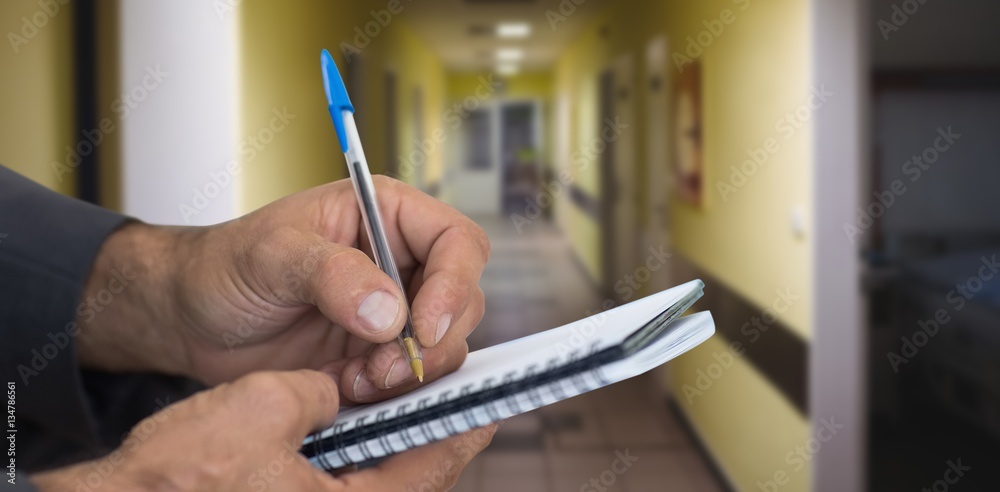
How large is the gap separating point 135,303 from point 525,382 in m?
0.37

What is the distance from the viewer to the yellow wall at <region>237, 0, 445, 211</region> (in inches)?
62.5

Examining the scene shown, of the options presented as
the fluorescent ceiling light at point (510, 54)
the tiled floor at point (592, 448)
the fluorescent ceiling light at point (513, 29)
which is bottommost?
the tiled floor at point (592, 448)

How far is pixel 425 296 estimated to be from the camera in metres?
0.49

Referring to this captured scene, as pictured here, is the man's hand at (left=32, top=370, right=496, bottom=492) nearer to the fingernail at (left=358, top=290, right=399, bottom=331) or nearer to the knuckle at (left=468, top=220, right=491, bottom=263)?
the fingernail at (left=358, top=290, right=399, bottom=331)

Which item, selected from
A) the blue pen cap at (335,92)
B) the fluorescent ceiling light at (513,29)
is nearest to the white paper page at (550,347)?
the blue pen cap at (335,92)

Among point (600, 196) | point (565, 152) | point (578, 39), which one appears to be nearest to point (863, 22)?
point (600, 196)

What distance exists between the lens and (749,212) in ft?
7.39

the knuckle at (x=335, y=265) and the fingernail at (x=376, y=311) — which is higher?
the knuckle at (x=335, y=265)

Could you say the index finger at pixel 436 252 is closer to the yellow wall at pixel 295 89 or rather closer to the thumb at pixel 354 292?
the thumb at pixel 354 292

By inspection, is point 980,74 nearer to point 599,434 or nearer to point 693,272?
point 693,272

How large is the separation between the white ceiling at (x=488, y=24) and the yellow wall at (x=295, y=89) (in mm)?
1494

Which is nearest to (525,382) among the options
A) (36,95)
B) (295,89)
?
(36,95)

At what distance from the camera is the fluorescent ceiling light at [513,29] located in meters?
6.18

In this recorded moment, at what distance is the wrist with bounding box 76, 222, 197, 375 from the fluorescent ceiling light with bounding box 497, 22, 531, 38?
18.9 feet
